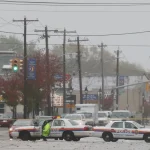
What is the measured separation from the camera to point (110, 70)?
16838 centimetres

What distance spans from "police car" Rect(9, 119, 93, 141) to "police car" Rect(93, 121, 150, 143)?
768 mm

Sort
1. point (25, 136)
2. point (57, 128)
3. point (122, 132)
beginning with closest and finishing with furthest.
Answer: point (122, 132)
point (57, 128)
point (25, 136)

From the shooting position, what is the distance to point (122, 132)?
35344mm

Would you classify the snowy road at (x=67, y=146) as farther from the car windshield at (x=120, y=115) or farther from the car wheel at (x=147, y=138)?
the car windshield at (x=120, y=115)

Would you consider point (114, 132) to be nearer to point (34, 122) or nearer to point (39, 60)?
point (34, 122)

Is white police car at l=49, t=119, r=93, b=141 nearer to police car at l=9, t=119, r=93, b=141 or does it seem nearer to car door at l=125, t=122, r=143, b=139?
police car at l=9, t=119, r=93, b=141

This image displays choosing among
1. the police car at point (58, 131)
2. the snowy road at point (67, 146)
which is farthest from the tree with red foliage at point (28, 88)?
the snowy road at point (67, 146)

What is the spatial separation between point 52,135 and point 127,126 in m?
4.66

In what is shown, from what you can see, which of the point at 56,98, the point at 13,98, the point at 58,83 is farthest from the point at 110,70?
the point at 13,98

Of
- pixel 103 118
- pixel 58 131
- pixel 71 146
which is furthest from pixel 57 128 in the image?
pixel 103 118

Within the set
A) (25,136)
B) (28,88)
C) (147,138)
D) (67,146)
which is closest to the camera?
(67,146)

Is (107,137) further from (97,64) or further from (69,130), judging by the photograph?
(97,64)

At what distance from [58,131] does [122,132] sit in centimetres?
393

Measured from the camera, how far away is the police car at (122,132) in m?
35.1
